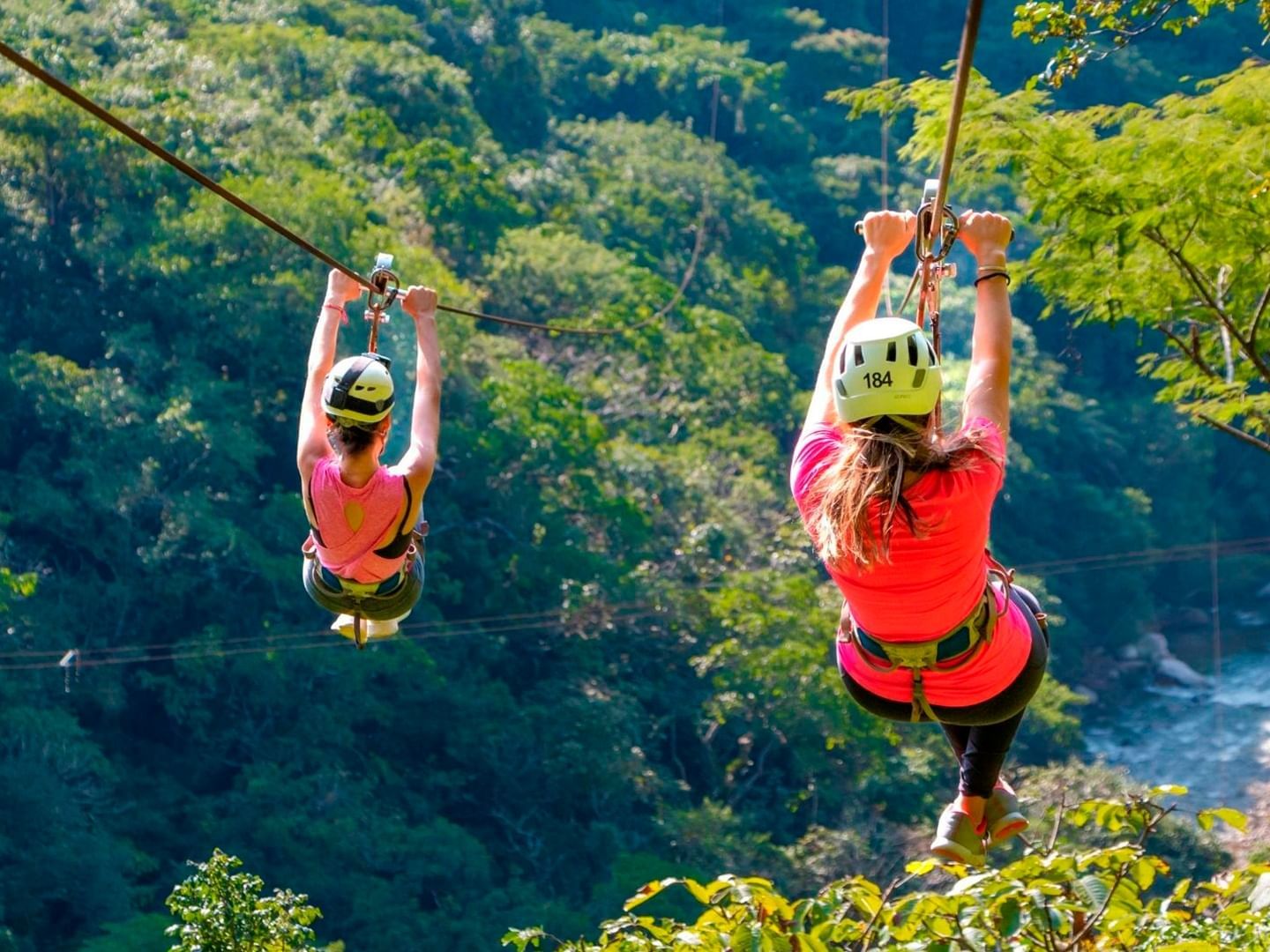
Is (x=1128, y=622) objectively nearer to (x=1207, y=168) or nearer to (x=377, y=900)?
(x=377, y=900)

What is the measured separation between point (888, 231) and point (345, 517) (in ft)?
3.90

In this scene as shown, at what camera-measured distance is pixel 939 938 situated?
109 inches

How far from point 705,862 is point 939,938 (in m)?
14.5

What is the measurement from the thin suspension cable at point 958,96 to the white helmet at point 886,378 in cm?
20

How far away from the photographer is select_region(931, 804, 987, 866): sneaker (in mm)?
3064

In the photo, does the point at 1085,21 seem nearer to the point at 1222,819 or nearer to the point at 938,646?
the point at 1222,819

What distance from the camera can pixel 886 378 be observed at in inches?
94.0

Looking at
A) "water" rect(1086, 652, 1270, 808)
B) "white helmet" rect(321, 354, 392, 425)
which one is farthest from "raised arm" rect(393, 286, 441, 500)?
"water" rect(1086, 652, 1270, 808)

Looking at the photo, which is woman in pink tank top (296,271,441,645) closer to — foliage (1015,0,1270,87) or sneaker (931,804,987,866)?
sneaker (931,804,987,866)

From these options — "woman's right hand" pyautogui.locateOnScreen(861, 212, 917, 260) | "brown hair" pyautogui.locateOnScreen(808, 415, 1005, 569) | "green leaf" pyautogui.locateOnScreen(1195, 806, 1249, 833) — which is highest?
"woman's right hand" pyautogui.locateOnScreen(861, 212, 917, 260)

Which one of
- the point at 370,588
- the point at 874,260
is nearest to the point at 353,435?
the point at 370,588

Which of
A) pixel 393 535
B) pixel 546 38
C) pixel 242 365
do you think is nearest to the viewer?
pixel 393 535

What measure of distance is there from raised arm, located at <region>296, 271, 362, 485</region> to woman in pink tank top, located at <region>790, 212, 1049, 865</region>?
1.07 metres

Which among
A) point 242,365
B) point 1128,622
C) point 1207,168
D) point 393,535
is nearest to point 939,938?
point 393,535
